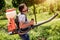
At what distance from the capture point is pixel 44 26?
1.93 m

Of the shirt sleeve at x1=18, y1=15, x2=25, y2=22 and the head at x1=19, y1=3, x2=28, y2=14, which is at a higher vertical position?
the head at x1=19, y1=3, x2=28, y2=14

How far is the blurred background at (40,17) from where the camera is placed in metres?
1.93

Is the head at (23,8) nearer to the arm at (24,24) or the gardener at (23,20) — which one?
the gardener at (23,20)

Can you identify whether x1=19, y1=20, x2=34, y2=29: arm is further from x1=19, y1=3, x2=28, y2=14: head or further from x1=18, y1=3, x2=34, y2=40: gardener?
x1=19, y1=3, x2=28, y2=14: head

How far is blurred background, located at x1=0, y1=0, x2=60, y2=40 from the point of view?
6.32 ft

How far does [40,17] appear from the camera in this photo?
196 centimetres

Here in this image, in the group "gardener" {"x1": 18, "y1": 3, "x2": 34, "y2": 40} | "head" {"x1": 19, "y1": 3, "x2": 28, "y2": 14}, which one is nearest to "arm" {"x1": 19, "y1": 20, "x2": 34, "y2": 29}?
"gardener" {"x1": 18, "y1": 3, "x2": 34, "y2": 40}

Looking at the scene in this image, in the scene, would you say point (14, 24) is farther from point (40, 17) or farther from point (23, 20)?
point (40, 17)

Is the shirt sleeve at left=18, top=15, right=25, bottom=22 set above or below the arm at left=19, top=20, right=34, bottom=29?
above

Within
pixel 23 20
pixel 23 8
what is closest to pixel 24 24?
pixel 23 20

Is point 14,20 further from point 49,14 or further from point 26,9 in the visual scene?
point 49,14

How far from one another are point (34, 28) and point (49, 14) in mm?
196

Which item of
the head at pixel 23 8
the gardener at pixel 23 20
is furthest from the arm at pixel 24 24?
the head at pixel 23 8

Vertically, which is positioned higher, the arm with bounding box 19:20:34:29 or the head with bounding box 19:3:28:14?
the head with bounding box 19:3:28:14
